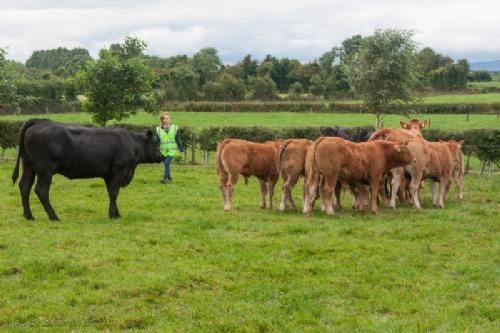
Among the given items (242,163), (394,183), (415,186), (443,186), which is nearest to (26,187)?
(242,163)

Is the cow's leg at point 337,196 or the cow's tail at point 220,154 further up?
the cow's tail at point 220,154

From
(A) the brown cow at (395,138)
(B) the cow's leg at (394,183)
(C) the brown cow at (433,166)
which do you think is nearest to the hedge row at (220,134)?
(A) the brown cow at (395,138)

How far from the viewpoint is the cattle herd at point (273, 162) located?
1280cm

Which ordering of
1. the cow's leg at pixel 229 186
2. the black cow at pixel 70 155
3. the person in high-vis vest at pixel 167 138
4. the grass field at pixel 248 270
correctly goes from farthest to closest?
1. the person in high-vis vest at pixel 167 138
2. the cow's leg at pixel 229 186
3. the black cow at pixel 70 155
4. the grass field at pixel 248 270

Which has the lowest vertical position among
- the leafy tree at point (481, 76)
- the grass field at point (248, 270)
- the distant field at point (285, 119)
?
the distant field at point (285, 119)

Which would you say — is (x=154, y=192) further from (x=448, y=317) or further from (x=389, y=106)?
(x=389, y=106)

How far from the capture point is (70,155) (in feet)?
42.3

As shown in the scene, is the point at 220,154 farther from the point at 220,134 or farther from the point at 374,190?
the point at 220,134

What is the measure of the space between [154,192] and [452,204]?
25.5ft

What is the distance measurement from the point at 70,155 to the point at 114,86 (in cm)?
1600

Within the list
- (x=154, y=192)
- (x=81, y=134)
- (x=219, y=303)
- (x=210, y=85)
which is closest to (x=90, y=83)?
(x=154, y=192)

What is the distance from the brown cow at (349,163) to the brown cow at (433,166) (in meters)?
0.72

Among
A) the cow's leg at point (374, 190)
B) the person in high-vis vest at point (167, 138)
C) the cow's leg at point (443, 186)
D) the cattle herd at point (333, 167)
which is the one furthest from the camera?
the person in high-vis vest at point (167, 138)

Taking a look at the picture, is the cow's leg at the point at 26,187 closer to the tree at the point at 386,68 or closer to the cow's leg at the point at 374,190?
the cow's leg at the point at 374,190
